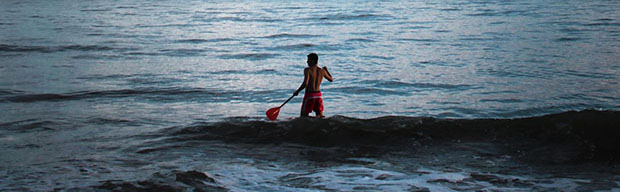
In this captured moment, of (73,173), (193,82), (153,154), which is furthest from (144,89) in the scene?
(73,173)

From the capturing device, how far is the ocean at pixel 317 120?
24.8ft

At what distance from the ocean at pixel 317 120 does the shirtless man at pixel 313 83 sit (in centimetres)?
31

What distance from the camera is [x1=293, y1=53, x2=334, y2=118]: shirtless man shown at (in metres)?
9.95

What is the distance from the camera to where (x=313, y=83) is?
10047mm

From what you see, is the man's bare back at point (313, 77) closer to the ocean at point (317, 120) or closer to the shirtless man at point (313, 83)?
the shirtless man at point (313, 83)

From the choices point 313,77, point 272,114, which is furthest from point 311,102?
point 272,114

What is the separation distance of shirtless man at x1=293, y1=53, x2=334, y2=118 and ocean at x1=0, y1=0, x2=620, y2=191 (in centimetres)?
31

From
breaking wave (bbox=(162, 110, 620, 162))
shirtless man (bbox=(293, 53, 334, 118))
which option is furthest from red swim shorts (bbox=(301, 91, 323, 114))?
breaking wave (bbox=(162, 110, 620, 162))

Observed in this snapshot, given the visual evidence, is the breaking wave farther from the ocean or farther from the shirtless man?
the shirtless man

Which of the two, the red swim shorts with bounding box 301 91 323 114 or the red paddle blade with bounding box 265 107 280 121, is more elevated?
the red swim shorts with bounding box 301 91 323 114

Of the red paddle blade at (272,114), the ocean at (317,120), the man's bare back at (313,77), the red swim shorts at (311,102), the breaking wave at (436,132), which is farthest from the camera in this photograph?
the red paddle blade at (272,114)

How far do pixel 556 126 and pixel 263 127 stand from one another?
14.6ft

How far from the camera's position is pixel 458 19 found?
40.2 metres

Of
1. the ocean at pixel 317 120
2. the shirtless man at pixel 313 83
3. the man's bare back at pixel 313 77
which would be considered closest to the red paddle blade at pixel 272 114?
the ocean at pixel 317 120
